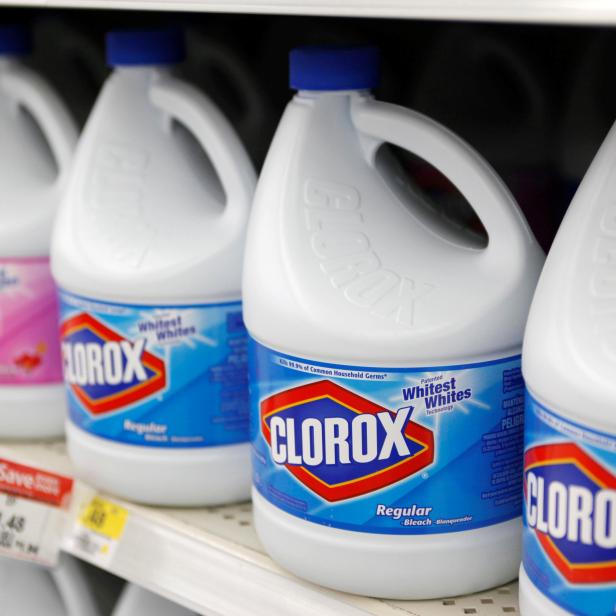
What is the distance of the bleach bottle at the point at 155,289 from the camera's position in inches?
40.0

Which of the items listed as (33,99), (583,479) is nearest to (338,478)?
(583,479)

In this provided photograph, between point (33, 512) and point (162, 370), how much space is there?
0.90 ft

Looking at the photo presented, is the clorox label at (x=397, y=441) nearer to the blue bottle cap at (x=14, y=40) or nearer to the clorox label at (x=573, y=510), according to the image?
the clorox label at (x=573, y=510)

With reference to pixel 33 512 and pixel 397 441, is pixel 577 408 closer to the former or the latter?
pixel 397 441

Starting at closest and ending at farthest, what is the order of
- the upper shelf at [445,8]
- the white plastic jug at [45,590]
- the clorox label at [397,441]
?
the upper shelf at [445,8], the clorox label at [397,441], the white plastic jug at [45,590]

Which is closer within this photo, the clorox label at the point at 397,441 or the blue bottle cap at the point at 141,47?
the clorox label at the point at 397,441

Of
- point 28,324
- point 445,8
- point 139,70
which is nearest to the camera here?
point 445,8

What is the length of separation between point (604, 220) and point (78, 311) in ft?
1.81

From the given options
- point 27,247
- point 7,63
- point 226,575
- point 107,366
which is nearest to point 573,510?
point 226,575

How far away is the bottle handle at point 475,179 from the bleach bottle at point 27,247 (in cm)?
51

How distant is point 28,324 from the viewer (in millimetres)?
1224

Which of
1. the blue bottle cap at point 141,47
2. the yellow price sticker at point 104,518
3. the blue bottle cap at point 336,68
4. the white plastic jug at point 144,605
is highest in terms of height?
the blue bottle cap at point 336,68

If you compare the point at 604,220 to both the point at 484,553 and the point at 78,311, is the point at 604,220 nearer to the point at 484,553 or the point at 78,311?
the point at 484,553

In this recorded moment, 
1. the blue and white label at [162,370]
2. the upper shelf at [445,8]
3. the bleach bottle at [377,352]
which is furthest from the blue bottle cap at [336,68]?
the blue and white label at [162,370]
